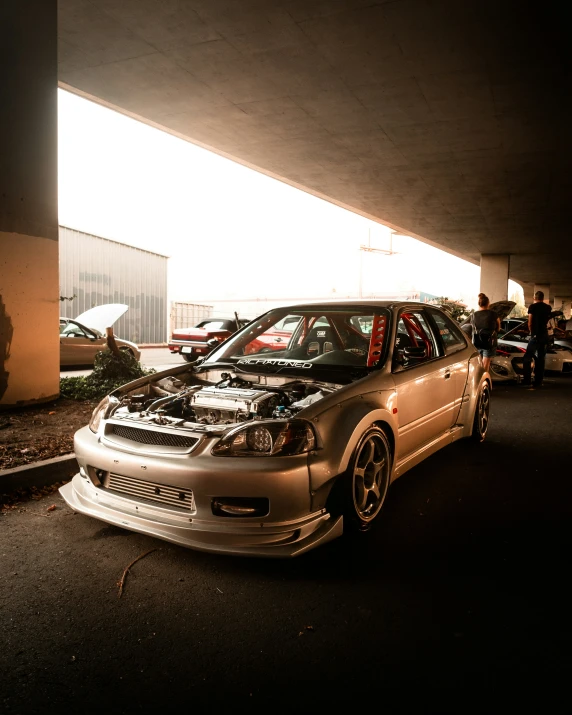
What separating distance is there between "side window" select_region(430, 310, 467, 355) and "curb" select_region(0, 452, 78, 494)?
3.36 meters

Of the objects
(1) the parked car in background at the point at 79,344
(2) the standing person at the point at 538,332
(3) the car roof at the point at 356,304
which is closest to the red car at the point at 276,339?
(3) the car roof at the point at 356,304

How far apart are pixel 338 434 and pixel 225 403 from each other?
791 mm

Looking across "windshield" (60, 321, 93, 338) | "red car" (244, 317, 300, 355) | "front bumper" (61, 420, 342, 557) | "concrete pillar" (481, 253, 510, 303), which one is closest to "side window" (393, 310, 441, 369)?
"red car" (244, 317, 300, 355)

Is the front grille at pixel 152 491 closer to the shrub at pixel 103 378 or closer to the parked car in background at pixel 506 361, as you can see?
the shrub at pixel 103 378

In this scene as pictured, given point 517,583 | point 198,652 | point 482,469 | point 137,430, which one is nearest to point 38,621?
point 198,652

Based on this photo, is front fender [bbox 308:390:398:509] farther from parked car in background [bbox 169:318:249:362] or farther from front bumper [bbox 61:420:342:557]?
parked car in background [bbox 169:318:249:362]

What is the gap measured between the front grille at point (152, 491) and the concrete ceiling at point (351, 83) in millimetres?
6885

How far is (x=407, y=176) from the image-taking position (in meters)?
14.9

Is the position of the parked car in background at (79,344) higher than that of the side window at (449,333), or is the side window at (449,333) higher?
the side window at (449,333)

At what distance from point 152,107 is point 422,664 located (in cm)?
1155

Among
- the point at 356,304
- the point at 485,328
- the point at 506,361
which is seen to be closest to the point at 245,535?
the point at 356,304

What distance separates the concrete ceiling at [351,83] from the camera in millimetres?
7484

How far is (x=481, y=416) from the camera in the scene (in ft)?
18.1

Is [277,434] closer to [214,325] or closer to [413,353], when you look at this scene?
[413,353]
